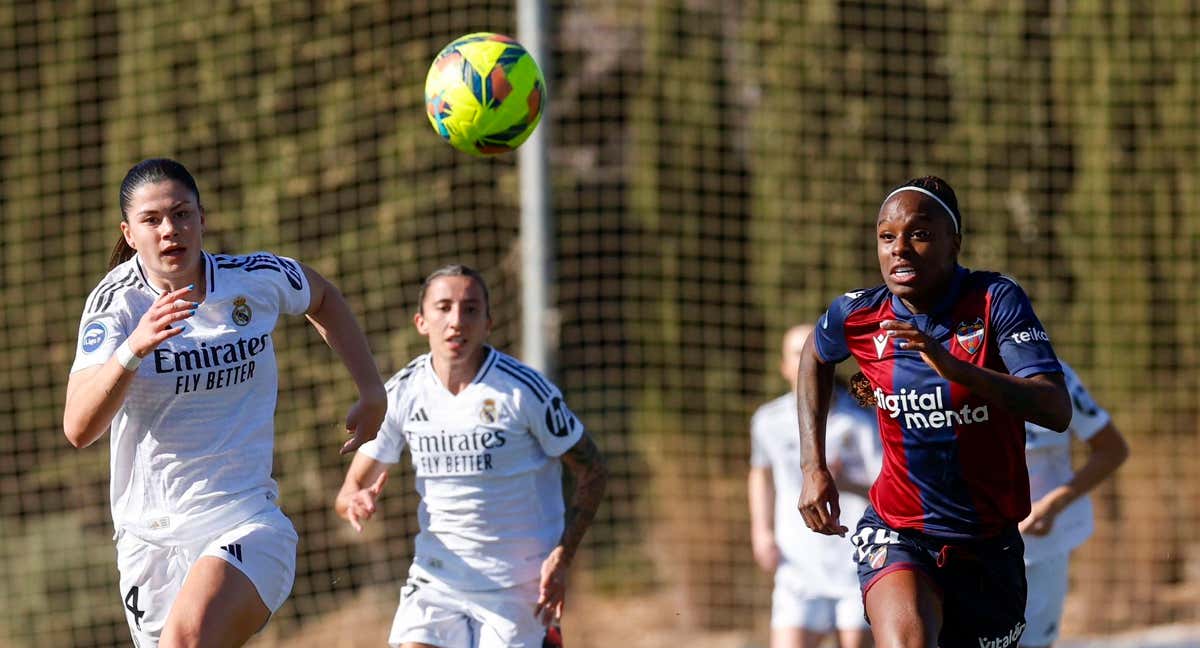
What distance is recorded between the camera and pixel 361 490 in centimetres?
593

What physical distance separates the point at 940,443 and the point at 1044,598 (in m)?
2.01

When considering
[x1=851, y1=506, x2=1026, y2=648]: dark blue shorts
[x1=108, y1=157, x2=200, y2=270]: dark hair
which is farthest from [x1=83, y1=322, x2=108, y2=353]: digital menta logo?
[x1=851, y1=506, x2=1026, y2=648]: dark blue shorts

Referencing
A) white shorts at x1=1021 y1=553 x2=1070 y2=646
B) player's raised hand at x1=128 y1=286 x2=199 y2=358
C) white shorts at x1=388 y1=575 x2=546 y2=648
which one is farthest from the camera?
white shorts at x1=1021 y1=553 x2=1070 y2=646

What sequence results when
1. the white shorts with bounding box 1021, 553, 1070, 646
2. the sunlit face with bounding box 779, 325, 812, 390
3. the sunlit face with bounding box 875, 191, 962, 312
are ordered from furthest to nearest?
the sunlit face with bounding box 779, 325, 812, 390 → the white shorts with bounding box 1021, 553, 1070, 646 → the sunlit face with bounding box 875, 191, 962, 312

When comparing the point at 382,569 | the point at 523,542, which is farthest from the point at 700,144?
the point at 523,542

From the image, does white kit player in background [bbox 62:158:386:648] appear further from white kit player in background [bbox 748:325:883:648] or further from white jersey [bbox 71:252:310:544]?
white kit player in background [bbox 748:325:883:648]

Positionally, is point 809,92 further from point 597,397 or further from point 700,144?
point 597,397

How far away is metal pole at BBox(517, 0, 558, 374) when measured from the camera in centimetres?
866

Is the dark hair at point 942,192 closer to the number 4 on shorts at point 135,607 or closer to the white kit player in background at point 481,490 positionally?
the white kit player in background at point 481,490

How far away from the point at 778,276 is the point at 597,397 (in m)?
1.37

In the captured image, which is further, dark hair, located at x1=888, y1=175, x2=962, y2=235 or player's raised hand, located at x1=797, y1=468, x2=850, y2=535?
player's raised hand, located at x1=797, y1=468, x2=850, y2=535

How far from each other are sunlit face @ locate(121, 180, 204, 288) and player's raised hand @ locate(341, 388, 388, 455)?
753 mm

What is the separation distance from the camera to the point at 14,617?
9805 mm

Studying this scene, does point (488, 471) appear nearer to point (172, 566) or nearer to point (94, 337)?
point (172, 566)
